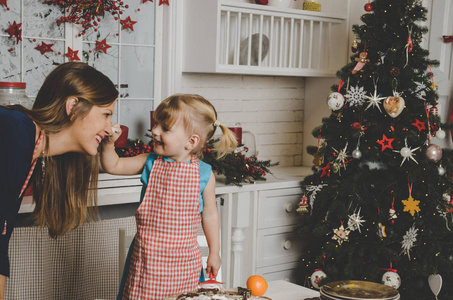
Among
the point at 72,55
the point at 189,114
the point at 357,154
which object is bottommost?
the point at 357,154

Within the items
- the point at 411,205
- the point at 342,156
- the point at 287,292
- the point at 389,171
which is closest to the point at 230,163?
the point at 342,156

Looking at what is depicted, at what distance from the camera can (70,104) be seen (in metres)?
1.64

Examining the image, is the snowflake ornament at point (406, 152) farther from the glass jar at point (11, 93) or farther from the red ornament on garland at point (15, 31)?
the red ornament on garland at point (15, 31)

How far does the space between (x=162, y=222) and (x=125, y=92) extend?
1.69 metres

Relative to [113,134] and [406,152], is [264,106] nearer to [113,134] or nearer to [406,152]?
[406,152]

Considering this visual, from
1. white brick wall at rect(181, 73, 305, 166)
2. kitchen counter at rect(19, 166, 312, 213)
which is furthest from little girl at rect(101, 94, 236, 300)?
white brick wall at rect(181, 73, 305, 166)

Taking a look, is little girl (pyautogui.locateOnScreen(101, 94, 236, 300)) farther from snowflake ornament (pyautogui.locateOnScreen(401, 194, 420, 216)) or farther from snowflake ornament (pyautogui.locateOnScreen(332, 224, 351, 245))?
snowflake ornament (pyautogui.locateOnScreen(401, 194, 420, 216))

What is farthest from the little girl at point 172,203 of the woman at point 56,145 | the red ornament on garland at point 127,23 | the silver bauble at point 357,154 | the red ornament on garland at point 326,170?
the red ornament on garland at point 127,23

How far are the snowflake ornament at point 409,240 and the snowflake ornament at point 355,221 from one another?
221 mm

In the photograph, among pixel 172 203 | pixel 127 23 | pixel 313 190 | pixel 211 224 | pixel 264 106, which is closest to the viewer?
pixel 172 203

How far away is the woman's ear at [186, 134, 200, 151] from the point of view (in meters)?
1.80

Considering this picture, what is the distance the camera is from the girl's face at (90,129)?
5.52 feet

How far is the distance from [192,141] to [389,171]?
1.47m

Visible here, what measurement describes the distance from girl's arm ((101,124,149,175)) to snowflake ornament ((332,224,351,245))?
4.64ft
